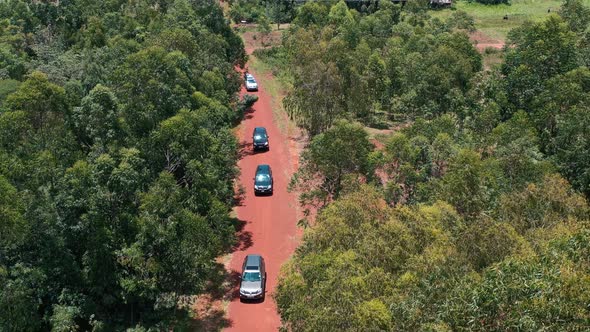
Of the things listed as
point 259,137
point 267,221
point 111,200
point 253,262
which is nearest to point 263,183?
point 267,221

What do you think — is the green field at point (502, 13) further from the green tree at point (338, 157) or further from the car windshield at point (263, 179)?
the green tree at point (338, 157)

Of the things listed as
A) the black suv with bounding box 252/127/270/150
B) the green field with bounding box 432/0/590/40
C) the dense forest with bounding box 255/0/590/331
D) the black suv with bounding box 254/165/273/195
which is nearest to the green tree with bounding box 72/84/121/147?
the dense forest with bounding box 255/0/590/331

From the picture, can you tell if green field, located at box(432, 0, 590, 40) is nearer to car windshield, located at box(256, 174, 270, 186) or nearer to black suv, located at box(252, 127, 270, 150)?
black suv, located at box(252, 127, 270, 150)

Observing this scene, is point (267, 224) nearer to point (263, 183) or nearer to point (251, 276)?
point (263, 183)

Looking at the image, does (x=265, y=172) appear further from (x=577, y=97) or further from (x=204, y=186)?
(x=577, y=97)

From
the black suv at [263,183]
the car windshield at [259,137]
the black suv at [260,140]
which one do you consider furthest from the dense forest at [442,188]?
the black suv at [263,183]

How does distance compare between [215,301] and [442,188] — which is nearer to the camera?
[442,188]

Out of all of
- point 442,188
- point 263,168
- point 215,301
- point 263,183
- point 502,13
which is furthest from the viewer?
point 502,13

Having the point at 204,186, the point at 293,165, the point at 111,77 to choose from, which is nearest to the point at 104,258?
the point at 204,186
